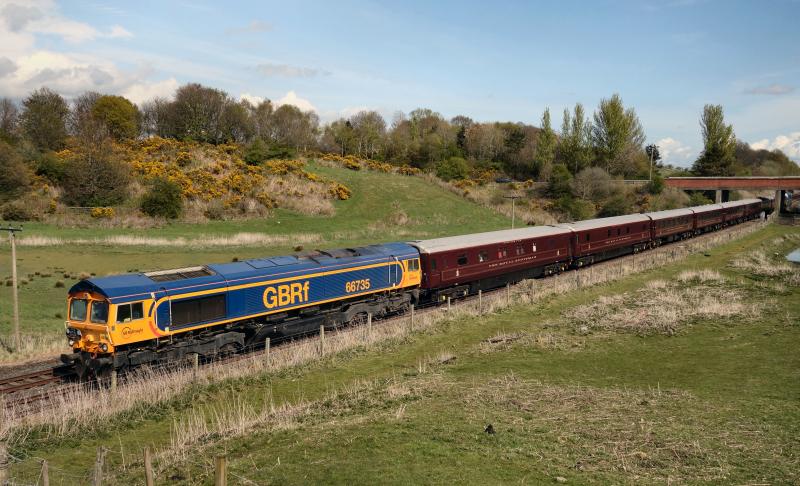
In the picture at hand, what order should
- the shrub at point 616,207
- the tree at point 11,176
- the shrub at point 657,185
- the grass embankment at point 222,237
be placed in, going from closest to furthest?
the grass embankment at point 222,237, the tree at point 11,176, the shrub at point 616,207, the shrub at point 657,185

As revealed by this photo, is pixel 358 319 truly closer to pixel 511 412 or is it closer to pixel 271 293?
pixel 271 293

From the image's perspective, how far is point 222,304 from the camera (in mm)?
22281

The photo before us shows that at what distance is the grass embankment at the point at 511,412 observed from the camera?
11.5 meters

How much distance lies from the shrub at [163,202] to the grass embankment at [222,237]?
227 cm

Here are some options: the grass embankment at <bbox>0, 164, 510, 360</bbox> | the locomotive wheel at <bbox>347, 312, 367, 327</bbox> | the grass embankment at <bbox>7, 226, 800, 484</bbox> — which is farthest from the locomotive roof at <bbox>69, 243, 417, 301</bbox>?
the grass embankment at <bbox>0, 164, 510, 360</bbox>

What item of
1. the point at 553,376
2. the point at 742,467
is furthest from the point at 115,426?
the point at 742,467

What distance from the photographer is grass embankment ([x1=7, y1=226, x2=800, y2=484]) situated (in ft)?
37.7

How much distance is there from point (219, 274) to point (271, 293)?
2359 millimetres

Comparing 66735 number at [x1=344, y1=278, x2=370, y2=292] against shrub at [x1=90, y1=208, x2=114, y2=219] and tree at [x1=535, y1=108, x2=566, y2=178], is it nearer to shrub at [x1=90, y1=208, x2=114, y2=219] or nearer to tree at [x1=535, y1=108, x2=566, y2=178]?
shrub at [x1=90, y1=208, x2=114, y2=219]

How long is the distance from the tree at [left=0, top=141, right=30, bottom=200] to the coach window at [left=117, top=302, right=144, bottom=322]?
4703 cm

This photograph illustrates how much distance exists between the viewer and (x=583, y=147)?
328 ft

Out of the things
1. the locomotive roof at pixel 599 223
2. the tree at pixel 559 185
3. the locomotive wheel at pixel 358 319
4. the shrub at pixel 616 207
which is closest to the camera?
the locomotive wheel at pixel 358 319

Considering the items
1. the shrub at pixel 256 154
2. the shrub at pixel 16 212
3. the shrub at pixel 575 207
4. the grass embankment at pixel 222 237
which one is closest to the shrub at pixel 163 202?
the grass embankment at pixel 222 237

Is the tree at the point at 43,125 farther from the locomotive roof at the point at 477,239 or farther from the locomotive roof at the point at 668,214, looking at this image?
the locomotive roof at the point at 668,214
